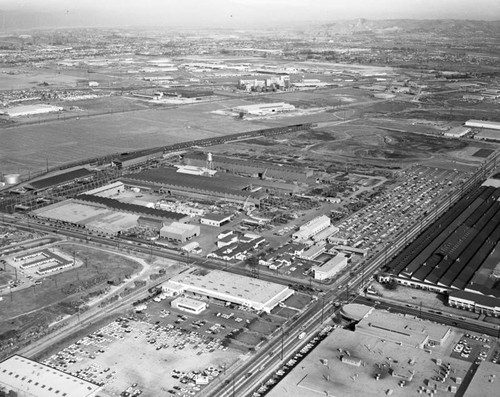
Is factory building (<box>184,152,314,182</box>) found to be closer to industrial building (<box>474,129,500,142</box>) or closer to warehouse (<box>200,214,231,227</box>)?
warehouse (<box>200,214,231,227</box>)

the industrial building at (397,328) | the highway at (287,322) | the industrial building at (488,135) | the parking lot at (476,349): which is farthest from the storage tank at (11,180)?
the industrial building at (488,135)

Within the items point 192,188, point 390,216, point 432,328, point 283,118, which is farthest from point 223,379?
point 283,118

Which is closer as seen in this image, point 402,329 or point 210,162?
point 402,329

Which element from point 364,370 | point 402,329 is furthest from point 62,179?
point 364,370

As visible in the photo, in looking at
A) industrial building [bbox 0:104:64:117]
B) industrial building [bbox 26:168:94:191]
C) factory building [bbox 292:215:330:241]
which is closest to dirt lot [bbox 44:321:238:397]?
factory building [bbox 292:215:330:241]

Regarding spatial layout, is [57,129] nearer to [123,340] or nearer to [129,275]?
[129,275]

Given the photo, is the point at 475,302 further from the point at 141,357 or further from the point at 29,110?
the point at 29,110
